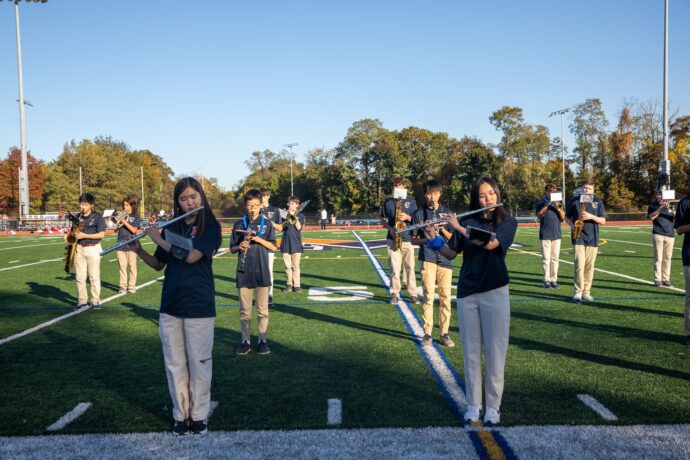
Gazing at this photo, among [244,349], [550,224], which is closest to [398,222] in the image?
[244,349]

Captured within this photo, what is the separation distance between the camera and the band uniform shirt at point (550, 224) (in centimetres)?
1161

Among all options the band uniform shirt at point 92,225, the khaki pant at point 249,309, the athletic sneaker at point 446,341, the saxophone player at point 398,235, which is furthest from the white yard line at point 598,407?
the band uniform shirt at point 92,225

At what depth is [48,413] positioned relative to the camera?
4.69m

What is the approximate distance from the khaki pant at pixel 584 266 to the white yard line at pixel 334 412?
654cm

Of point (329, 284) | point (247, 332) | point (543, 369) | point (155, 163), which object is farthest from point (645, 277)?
point (155, 163)

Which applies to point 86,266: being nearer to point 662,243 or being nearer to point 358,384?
point 358,384

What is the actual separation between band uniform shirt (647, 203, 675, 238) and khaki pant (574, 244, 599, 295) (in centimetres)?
304

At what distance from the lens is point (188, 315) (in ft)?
14.0

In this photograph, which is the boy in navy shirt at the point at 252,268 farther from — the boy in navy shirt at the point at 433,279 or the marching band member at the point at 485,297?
the marching band member at the point at 485,297

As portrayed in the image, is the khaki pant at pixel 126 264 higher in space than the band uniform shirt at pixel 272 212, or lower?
lower

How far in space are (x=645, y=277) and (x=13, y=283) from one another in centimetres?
1576

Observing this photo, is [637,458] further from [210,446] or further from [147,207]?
[147,207]

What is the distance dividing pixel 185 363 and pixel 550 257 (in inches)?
363

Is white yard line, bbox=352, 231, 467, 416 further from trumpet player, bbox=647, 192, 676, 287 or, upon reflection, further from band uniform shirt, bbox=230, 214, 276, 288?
trumpet player, bbox=647, 192, 676, 287
